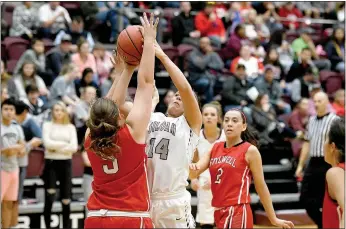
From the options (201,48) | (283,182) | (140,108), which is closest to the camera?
(140,108)

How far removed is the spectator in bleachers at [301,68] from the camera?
45.6 feet

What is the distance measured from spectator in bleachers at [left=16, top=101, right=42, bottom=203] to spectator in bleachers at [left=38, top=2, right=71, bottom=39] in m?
3.49

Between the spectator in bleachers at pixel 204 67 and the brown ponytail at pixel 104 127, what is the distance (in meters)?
7.93

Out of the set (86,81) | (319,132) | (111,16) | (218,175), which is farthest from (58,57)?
(218,175)

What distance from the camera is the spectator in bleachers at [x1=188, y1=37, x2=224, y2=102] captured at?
1224 centimetres

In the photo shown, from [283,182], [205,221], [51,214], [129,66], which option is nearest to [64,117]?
[51,214]

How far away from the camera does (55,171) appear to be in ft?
30.9

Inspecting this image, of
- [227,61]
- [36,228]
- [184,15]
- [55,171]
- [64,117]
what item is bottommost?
[36,228]

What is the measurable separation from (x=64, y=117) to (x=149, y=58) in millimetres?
5382

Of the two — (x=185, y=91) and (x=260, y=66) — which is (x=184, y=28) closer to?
(x=260, y=66)

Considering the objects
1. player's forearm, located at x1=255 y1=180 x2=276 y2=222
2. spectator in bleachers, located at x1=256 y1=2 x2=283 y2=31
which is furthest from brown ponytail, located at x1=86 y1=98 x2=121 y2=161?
spectator in bleachers, located at x1=256 y1=2 x2=283 y2=31

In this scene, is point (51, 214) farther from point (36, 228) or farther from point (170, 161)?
point (170, 161)

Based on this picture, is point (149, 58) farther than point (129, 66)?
No

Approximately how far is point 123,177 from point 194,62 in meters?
8.25
